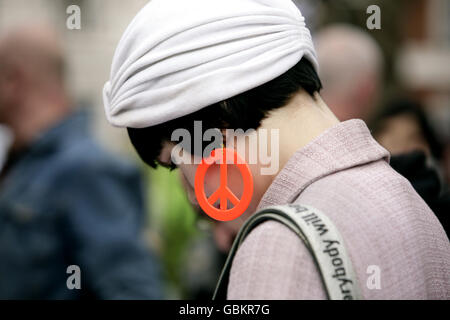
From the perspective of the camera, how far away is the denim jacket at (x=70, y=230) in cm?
→ 337

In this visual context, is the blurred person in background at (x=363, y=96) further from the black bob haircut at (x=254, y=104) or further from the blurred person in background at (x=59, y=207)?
the black bob haircut at (x=254, y=104)

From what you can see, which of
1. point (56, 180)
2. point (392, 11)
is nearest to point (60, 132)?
point (56, 180)

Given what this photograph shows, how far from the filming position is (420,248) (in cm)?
129

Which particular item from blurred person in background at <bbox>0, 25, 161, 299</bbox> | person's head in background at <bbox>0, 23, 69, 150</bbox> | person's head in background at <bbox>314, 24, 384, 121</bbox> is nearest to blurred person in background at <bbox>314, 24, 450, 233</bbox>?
person's head in background at <bbox>314, 24, 384, 121</bbox>

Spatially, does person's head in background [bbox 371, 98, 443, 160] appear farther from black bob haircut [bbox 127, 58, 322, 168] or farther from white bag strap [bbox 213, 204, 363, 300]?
white bag strap [bbox 213, 204, 363, 300]

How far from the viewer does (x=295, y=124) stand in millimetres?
1387

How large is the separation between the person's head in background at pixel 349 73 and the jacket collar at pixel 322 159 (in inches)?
82.1

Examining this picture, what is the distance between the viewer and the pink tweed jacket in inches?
44.9

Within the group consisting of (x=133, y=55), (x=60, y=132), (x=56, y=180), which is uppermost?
(x=133, y=55)

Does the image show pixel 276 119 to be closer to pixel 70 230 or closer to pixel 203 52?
pixel 203 52

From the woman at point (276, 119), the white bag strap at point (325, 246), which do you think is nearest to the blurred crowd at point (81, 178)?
the woman at point (276, 119)

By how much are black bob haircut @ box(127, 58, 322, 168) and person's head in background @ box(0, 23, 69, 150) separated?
2.60m

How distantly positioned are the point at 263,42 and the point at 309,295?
0.55 m
